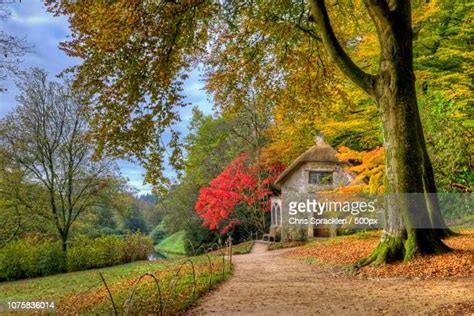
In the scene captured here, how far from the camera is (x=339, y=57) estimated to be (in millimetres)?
9758

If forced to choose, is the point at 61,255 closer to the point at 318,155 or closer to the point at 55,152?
the point at 55,152

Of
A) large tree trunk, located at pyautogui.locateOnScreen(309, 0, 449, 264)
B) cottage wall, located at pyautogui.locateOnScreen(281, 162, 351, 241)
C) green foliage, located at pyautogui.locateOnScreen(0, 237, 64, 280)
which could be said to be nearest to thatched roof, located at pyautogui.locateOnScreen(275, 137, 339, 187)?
cottage wall, located at pyautogui.locateOnScreen(281, 162, 351, 241)

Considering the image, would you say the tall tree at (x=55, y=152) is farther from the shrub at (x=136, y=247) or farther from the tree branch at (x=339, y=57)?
the tree branch at (x=339, y=57)

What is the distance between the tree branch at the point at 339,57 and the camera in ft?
31.5

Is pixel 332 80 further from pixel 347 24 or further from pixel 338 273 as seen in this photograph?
pixel 338 273

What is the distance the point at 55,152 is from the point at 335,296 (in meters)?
19.6

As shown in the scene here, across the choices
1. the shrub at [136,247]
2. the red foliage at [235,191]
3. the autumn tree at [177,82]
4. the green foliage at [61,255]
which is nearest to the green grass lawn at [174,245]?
the shrub at [136,247]

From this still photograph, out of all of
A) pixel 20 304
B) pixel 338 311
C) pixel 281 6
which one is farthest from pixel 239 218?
pixel 338 311

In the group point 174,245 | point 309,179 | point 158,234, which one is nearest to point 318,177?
point 309,179

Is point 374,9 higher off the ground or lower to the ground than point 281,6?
lower

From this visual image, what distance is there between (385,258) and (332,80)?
24.1 feet

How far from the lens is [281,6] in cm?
1249

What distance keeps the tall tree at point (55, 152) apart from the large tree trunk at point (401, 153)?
15.7 metres

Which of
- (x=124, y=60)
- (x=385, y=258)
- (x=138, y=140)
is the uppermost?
(x=124, y=60)
